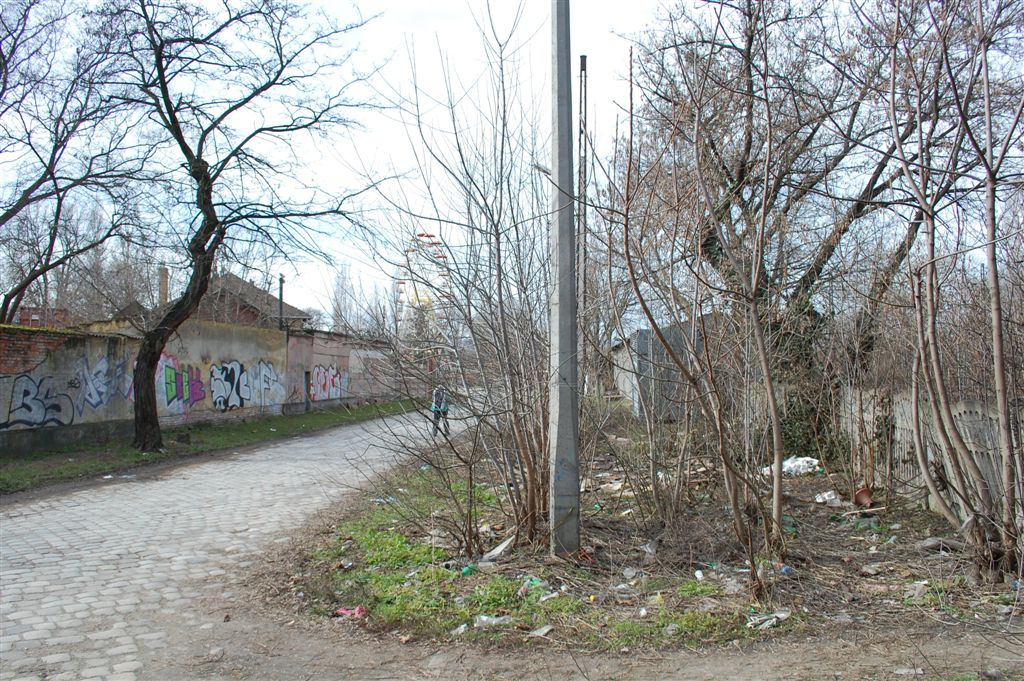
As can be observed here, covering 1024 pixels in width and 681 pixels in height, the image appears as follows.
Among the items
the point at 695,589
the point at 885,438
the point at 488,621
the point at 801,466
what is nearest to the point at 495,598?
the point at 488,621

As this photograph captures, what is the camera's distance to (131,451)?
49.0 ft

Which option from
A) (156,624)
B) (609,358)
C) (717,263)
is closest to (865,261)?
(717,263)

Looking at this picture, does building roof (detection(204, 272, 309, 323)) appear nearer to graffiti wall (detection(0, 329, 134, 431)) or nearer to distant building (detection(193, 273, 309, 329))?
distant building (detection(193, 273, 309, 329))

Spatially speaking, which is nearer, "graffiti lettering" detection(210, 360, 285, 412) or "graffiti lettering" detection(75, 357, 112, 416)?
"graffiti lettering" detection(75, 357, 112, 416)

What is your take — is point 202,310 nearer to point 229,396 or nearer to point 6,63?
point 229,396

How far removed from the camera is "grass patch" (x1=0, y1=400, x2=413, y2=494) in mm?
10867

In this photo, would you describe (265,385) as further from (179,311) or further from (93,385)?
(179,311)

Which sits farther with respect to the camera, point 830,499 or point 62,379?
point 62,379

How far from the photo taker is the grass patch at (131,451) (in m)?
10.9

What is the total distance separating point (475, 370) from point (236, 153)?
11.4m

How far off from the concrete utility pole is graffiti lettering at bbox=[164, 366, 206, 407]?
16.0 meters

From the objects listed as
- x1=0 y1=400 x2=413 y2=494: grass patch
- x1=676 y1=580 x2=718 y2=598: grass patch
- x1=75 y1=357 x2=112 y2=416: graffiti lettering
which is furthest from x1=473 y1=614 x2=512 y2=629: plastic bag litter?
x1=75 y1=357 x2=112 y2=416: graffiti lettering

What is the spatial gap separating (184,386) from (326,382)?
34.5 feet

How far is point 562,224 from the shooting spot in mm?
5793
